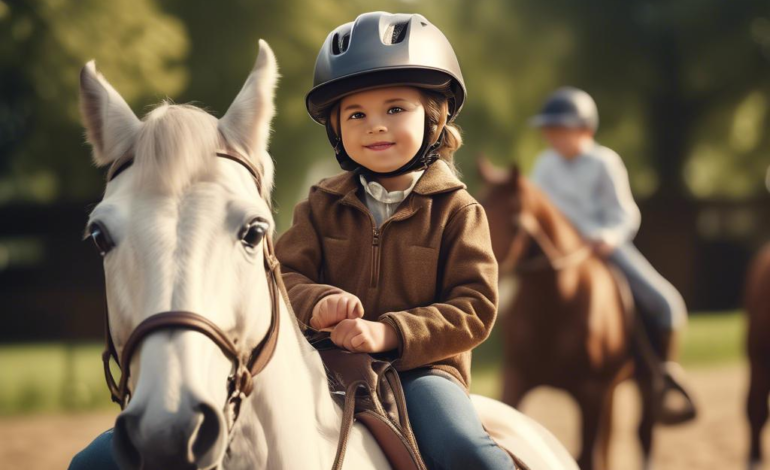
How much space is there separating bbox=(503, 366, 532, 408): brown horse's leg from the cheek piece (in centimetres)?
414

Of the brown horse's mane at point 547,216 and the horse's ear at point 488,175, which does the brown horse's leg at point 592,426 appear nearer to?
the brown horse's mane at point 547,216

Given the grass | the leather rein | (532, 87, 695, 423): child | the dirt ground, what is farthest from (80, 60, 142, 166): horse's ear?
the grass

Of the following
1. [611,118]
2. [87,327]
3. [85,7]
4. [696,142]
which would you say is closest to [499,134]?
[611,118]

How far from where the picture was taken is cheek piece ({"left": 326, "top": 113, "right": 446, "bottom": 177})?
2521mm

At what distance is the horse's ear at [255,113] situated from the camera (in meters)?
2.02

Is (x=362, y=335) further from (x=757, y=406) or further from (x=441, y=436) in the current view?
(x=757, y=406)

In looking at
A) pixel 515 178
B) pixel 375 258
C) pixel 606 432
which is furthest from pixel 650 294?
pixel 375 258

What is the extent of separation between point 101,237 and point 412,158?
1.00m

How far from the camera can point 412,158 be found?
2.52 metres

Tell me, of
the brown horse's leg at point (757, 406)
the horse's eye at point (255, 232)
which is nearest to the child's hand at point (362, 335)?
the horse's eye at point (255, 232)

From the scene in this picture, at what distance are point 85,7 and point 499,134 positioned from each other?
11.4 m

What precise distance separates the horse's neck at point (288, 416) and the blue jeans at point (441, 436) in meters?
0.24

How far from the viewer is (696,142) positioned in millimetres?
22438

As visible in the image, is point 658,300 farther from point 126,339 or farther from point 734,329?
point 734,329
